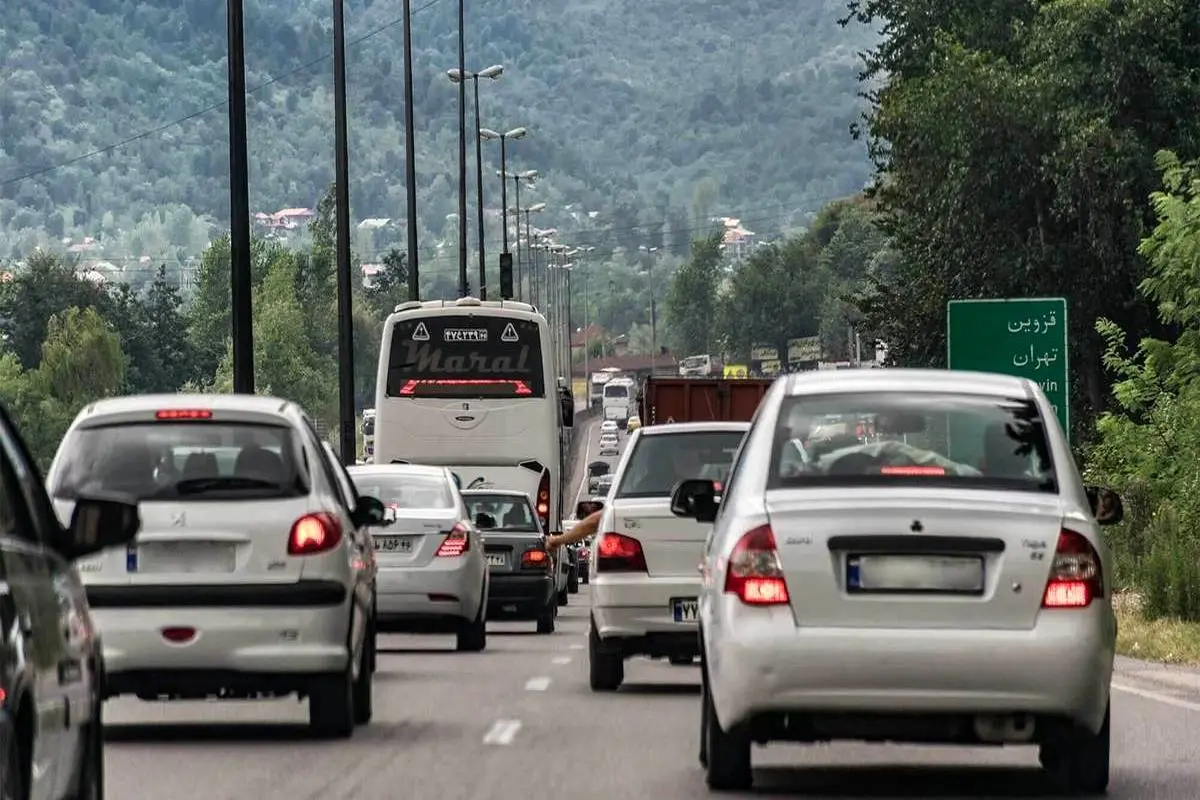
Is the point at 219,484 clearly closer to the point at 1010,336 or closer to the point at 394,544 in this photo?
the point at 394,544

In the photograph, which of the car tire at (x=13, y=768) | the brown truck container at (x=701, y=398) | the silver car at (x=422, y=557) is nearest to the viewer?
the car tire at (x=13, y=768)

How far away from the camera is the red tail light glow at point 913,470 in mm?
11789

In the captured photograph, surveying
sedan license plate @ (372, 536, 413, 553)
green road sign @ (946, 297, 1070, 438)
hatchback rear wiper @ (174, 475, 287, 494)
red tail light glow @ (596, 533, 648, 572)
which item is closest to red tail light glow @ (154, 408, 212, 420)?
hatchback rear wiper @ (174, 475, 287, 494)

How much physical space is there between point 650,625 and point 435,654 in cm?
663

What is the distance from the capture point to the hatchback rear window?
24.7 meters

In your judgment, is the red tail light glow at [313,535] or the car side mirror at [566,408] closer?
the red tail light glow at [313,535]

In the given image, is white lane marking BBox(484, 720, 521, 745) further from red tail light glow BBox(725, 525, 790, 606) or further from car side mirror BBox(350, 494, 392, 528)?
red tail light glow BBox(725, 525, 790, 606)

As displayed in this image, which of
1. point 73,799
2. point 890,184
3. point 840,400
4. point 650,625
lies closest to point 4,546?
point 73,799

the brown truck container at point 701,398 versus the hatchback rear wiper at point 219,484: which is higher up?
the hatchback rear wiper at point 219,484

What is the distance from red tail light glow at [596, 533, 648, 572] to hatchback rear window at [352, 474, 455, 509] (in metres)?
5.99

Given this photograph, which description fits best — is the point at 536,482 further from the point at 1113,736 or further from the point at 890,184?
the point at 1113,736

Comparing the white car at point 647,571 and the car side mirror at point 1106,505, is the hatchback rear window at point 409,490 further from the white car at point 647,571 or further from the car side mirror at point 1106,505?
the car side mirror at point 1106,505

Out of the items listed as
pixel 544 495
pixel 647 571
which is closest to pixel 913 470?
pixel 647 571

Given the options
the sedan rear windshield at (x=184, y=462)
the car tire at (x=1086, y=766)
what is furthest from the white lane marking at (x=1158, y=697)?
the sedan rear windshield at (x=184, y=462)
